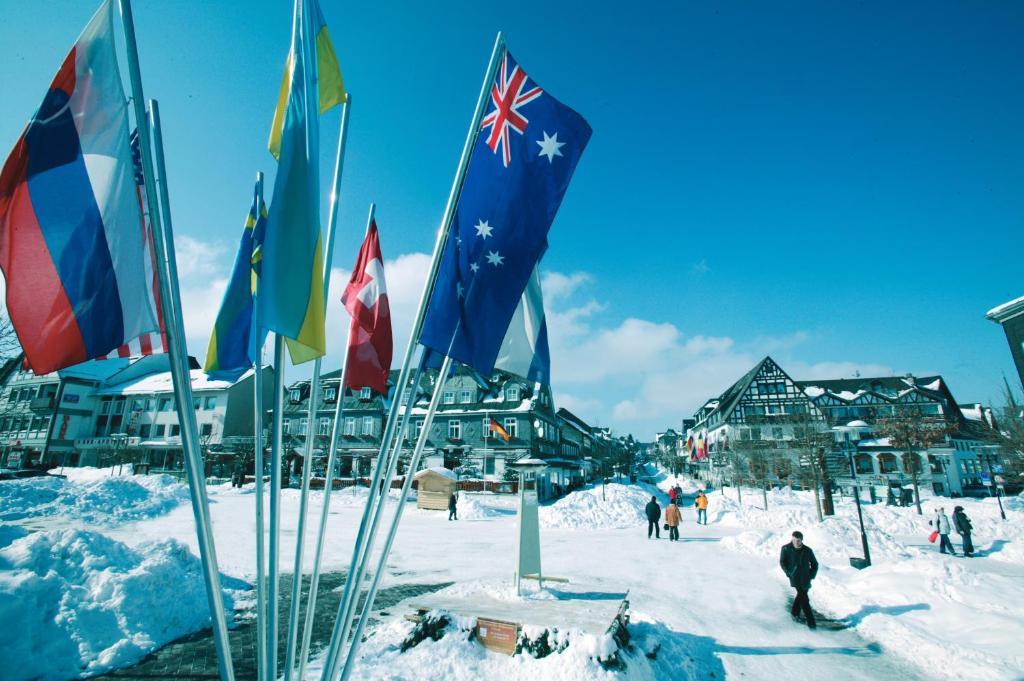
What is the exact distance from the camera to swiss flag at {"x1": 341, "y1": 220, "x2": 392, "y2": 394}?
5.50 metres

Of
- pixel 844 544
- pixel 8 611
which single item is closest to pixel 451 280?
pixel 8 611

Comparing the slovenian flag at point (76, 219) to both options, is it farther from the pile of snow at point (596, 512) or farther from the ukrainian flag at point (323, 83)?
the pile of snow at point (596, 512)

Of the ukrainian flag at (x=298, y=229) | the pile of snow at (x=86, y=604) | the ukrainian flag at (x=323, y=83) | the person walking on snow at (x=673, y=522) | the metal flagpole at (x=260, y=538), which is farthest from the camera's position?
the person walking on snow at (x=673, y=522)

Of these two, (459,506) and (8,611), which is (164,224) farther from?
(459,506)

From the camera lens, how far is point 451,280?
446cm

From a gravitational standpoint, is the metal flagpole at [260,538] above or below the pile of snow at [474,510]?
above

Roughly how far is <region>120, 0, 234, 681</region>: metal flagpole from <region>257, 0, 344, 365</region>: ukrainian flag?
1.94 ft

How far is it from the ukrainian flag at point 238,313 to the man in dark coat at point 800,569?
943 centimetres

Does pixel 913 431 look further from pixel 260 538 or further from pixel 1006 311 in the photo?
pixel 260 538

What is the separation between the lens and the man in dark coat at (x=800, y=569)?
28.6 ft

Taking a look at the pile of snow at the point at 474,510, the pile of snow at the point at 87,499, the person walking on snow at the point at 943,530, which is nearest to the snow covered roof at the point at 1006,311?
the person walking on snow at the point at 943,530

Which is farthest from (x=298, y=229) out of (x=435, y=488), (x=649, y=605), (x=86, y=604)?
(x=435, y=488)

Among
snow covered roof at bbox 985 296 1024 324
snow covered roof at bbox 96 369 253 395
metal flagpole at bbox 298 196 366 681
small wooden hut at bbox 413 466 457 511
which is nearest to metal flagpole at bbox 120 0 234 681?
metal flagpole at bbox 298 196 366 681

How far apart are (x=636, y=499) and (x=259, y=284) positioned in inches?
1194
